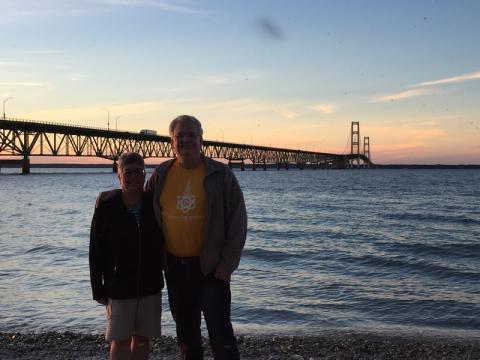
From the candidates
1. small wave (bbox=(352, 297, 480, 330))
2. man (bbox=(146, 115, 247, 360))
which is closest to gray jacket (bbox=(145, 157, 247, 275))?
man (bbox=(146, 115, 247, 360))

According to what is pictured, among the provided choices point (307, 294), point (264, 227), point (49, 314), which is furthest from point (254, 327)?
point (264, 227)

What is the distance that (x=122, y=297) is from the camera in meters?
4.03

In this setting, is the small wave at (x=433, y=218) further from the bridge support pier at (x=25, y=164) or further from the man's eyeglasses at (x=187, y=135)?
the bridge support pier at (x=25, y=164)

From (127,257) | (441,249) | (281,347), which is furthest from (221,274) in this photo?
(441,249)

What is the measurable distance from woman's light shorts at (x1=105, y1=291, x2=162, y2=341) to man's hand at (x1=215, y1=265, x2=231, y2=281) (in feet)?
1.88

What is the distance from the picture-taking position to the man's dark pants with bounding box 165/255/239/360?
13.0 feet

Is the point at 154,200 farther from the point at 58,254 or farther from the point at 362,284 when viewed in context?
the point at 58,254

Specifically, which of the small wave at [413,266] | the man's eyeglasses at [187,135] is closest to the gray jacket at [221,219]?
the man's eyeglasses at [187,135]

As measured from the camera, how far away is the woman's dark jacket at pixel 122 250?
13.0 feet

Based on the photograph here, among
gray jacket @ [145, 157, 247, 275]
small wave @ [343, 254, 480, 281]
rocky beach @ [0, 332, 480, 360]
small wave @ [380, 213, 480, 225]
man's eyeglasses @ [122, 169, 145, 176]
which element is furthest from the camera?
small wave @ [380, 213, 480, 225]

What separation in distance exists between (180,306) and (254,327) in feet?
13.3

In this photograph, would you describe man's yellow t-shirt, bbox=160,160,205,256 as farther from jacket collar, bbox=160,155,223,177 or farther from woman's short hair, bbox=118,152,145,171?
woman's short hair, bbox=118,152,145,171

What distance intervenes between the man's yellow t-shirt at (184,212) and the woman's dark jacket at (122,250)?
0.11 m

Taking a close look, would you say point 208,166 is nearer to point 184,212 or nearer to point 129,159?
point 184,212
